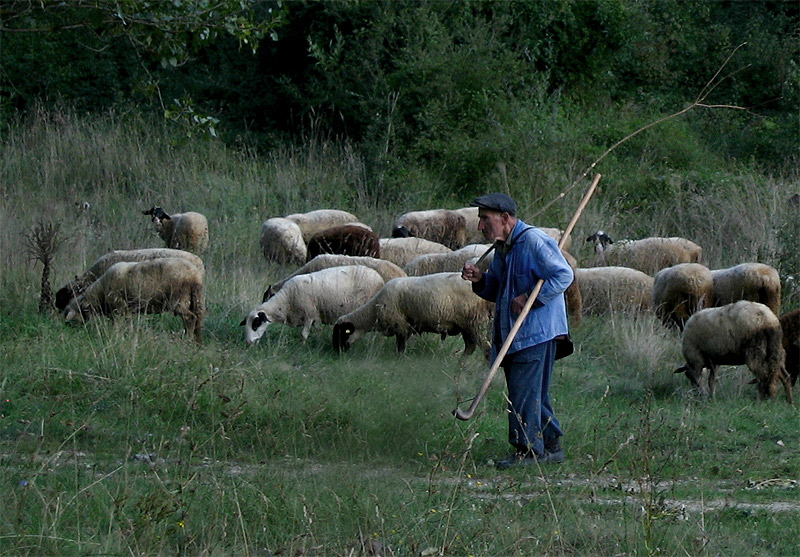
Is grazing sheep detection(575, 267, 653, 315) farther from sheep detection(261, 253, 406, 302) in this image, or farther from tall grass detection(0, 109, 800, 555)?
sheep detection(261, 253, 406, 302)

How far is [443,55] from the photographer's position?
22875mm

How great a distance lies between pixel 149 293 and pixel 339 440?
4534 millimetres

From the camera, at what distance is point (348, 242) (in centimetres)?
1591

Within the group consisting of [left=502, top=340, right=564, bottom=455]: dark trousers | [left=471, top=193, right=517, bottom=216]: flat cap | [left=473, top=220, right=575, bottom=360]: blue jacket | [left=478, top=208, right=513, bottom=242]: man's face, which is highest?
[left=471, top=193, right=517, bottom=216]: flat cap

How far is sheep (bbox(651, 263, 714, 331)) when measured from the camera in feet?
42.3

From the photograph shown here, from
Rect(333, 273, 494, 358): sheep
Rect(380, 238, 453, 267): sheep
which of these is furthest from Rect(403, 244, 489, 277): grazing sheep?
Rect(333, 273, 494, 358): sheep

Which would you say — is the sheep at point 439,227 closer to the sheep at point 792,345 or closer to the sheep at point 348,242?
the sheep at point 348,242

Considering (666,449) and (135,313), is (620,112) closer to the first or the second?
(135,313)

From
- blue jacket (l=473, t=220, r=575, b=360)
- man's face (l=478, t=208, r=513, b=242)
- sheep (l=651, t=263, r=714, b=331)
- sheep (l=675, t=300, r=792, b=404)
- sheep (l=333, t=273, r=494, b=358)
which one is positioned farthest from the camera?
sheep (l=651, t=263, r=714, b=331)

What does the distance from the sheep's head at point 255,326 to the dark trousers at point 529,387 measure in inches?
195

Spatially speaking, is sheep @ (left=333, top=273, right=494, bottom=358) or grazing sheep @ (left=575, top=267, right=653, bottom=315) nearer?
sheep @ (left=333, top=273, right=494, bottom=358)

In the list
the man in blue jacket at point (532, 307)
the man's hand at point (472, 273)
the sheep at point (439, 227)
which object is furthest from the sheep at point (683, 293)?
the man's hand at point (472, 273)

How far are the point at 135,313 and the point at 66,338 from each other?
1.15m

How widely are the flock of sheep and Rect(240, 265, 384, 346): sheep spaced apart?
12mm
